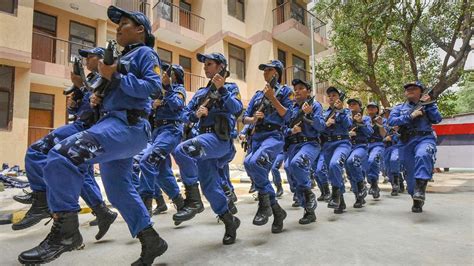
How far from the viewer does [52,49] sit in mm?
14289

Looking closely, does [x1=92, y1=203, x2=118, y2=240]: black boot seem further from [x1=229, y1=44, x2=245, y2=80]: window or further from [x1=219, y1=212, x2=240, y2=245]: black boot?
[x1=229, y1=44, x2=245, y2=80]: window

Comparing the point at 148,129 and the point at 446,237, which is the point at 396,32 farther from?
the point at 148,129

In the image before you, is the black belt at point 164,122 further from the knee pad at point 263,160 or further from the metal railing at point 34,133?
the metal railing at point 34,133

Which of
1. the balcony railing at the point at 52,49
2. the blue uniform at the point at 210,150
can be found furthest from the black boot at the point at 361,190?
the balcony railing at the point at 52,49

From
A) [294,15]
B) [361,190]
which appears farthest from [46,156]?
[294,15]

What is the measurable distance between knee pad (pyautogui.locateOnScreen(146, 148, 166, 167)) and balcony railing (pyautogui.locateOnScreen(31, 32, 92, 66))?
11.3 m

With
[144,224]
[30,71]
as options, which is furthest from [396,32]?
[30,71]

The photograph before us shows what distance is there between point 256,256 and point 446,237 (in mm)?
2283

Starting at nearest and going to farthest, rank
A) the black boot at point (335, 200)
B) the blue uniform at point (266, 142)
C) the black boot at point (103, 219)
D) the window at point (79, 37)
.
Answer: the black boot at point (103, 219) < the blue uniform at point (266, 142) < the black boot at point (335, 200) < the window at point (79, 37)

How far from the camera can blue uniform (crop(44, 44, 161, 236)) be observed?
8.40 feet

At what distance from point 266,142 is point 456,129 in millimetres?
9344

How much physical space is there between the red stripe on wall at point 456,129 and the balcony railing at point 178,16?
43.3ft

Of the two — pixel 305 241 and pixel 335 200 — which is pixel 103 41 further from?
pixel 305 241

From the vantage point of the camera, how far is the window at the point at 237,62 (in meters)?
19.6
